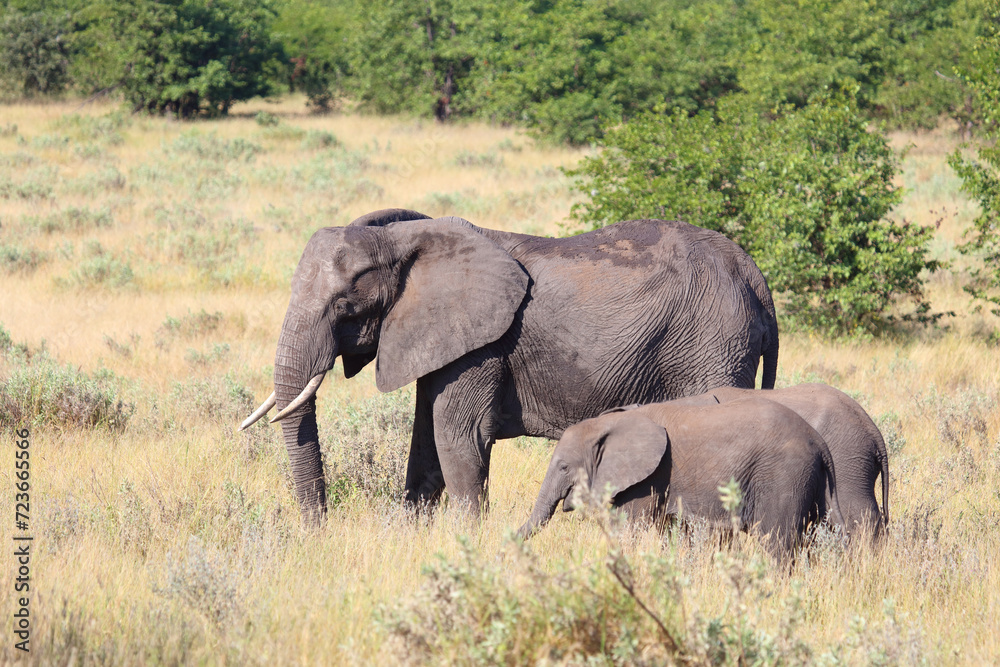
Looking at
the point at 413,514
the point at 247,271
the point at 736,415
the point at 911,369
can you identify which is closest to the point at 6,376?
the point at 413,514

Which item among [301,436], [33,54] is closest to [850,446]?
[301,436]

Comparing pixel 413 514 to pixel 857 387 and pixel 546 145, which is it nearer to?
pixel 857 387

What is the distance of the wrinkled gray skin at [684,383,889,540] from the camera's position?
16.4ft

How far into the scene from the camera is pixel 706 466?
4859 mm

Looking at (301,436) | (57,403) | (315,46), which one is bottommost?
(57,403)

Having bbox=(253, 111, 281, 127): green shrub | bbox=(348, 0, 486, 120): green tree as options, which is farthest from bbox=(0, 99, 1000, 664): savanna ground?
bbox=(348, 0, 486, 120): green tree

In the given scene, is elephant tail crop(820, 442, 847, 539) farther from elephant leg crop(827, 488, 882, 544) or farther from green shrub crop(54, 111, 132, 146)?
green shrub crop(54, 111, 132, 146)

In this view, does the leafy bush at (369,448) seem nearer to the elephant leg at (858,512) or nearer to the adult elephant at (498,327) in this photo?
the adult elephant at (498,327)

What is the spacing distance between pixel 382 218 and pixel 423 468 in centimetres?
157

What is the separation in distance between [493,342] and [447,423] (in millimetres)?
514

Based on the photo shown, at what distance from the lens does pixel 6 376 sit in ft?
27.2

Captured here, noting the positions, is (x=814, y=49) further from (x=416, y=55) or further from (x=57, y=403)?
(x=57, y=403)

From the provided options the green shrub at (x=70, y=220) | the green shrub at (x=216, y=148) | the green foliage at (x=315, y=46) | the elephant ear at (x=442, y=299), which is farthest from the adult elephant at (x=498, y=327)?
the green foliage at (x=315, y=46)
